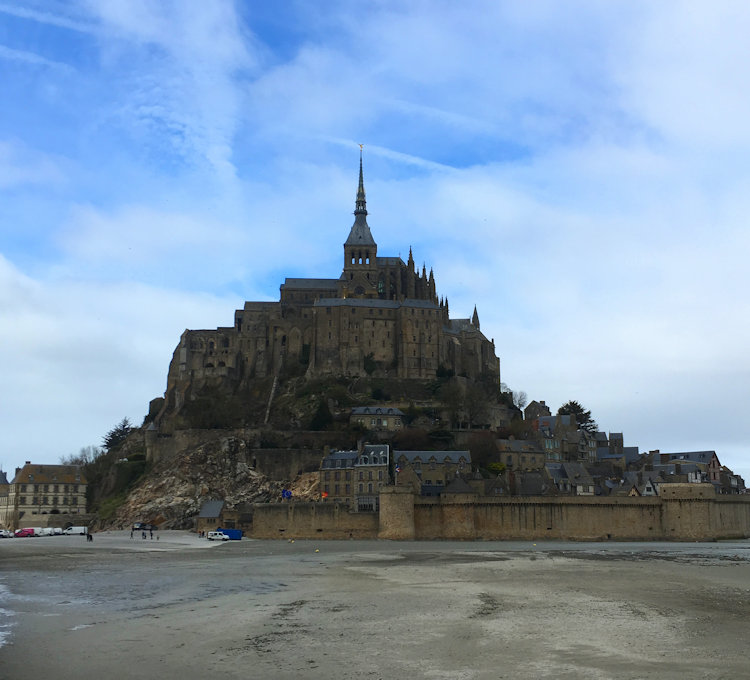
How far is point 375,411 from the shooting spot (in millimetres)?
78750

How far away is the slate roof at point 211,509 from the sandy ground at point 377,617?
69.9 feet

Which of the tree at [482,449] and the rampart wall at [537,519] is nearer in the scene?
the rampart wall at [537,519]

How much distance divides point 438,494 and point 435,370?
27.1 metres

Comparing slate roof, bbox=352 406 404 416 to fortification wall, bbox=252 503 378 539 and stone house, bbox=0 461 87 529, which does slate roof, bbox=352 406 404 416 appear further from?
stone house, bbox=0 461 87 529

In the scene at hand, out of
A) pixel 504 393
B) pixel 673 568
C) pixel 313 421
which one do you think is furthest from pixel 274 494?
pixel 673 568

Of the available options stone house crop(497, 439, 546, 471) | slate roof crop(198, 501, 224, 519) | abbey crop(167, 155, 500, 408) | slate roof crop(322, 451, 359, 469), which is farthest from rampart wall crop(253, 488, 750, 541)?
abbey crop(167, 155, 500, 408)

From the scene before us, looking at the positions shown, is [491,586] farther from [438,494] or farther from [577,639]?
[438,494]

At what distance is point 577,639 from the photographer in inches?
820

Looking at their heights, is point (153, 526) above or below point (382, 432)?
below

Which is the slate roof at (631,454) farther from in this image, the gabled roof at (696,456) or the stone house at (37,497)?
the stone house at (37,497)

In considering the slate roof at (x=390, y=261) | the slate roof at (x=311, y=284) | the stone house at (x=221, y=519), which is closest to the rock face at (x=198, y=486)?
the stone house at (x=221, y=519)

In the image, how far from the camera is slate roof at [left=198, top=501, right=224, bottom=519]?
216 feet

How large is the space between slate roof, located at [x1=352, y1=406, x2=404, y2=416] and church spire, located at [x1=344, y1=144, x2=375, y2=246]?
2810cm

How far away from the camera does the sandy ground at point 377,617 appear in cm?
1827
